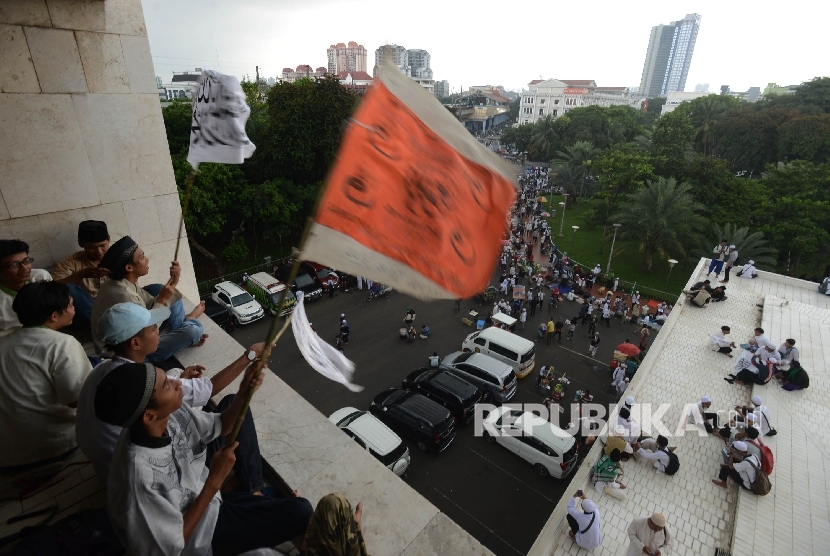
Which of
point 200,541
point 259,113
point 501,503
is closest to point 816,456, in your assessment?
point 501,503

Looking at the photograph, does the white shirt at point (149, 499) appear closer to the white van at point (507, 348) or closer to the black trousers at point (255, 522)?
the black trousers at point (255, 522)

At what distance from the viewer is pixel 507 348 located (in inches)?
549

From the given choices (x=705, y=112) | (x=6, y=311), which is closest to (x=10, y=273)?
(x=6, y=311)

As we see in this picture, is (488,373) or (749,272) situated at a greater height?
(749,272)

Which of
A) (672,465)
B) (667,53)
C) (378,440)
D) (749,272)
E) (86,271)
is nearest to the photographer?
(86,271)

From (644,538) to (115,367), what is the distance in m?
7.16

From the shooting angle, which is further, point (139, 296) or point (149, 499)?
point (139, 296)

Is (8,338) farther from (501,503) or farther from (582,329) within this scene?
(582,329)

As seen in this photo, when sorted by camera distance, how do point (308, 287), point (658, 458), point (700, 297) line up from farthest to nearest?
point (308, 287) → point (700, 297) → point (658, 458)

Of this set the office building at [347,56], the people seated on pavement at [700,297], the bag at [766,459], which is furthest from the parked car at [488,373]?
the office building at [347,56]

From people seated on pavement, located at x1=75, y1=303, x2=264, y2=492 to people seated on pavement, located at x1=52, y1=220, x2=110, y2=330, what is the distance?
1.90 metres

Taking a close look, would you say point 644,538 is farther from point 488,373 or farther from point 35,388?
point 35,388

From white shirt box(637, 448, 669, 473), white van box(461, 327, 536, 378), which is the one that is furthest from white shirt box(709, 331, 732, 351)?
white shirt box(637, 448, 669, 473)

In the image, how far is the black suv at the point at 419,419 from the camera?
10570 millimetres
